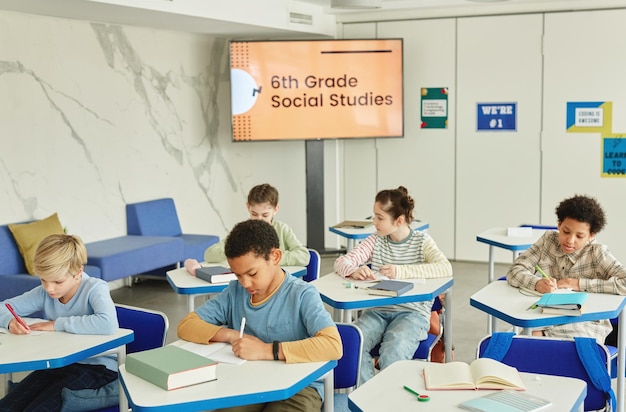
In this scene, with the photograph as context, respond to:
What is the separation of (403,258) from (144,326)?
1660 millimetres

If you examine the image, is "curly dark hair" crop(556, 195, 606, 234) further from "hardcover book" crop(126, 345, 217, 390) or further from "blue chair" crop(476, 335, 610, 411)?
"hardcover book" crop(126, 345, 217, 390)

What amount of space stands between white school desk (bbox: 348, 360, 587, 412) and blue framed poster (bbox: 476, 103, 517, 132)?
6.04 m

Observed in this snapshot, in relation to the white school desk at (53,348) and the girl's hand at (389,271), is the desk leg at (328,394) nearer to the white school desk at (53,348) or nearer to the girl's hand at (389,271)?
the white school desk at (53,348)

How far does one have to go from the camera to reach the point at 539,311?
3.58 meters

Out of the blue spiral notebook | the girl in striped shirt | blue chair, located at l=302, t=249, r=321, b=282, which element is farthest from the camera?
blue chair, located at l=302, t=249, r=321, b=282

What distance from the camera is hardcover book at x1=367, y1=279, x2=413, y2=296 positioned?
3.93 meters

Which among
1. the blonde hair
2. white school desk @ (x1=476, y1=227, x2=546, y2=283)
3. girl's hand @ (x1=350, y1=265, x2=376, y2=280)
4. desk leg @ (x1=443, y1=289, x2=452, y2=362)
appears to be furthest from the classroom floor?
the blonde hair

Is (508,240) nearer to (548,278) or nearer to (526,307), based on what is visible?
(548,278)

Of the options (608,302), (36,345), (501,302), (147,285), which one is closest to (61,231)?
(147,285)

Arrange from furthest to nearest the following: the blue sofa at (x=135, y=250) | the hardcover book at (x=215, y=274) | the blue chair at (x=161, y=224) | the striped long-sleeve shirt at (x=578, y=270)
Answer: the blue chair at (x=161, y=224), the blue sofa at (x=135, y=250), the hardcover book at (x=215, y=274), the striped long-sleeve shirt at (x=578, y=270)

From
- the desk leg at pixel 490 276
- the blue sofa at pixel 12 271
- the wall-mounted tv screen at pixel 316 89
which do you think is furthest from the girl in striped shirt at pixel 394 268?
the wall-mounted tv screen at pixel 316 89

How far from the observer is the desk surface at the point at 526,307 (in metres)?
3.48

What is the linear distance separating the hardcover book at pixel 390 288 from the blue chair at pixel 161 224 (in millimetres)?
3741

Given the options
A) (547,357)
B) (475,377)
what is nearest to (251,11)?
(547,357)
